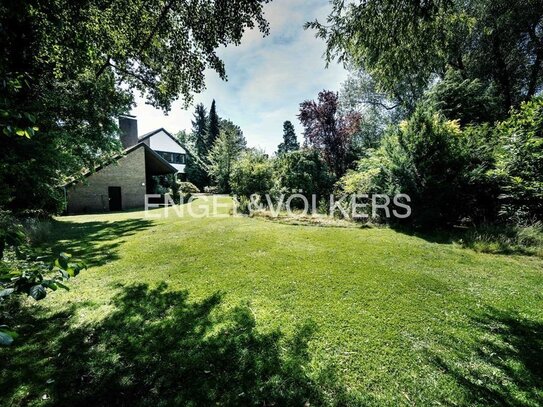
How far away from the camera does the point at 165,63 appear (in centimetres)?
668

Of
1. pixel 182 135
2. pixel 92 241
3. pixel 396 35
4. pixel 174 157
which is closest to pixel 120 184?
pixel 92 241

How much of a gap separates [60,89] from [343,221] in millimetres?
13698

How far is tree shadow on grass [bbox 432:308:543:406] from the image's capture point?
259 centimetres

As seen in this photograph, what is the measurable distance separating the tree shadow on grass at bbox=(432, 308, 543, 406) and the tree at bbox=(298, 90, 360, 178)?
14.9m

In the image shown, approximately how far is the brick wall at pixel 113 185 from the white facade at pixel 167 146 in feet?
49.8

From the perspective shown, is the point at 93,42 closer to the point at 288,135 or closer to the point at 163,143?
the point at 163,143

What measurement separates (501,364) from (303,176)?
1150cm

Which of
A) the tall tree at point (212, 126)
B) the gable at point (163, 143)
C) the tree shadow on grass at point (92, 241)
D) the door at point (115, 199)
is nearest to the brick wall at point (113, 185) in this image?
the door at point (115, 199)

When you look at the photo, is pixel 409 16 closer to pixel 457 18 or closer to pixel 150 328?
pixel 457 18

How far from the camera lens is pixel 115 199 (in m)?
20.9

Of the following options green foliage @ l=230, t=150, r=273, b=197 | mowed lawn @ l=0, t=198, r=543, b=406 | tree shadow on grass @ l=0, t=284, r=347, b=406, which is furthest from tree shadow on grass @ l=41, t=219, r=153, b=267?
green foliage @ l=230, t=150, r=273, b=197

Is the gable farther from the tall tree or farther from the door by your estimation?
the door

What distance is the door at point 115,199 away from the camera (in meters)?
20.6

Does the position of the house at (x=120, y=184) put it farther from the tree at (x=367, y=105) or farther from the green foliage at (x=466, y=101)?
the green foliage at (x=466, y=101)
